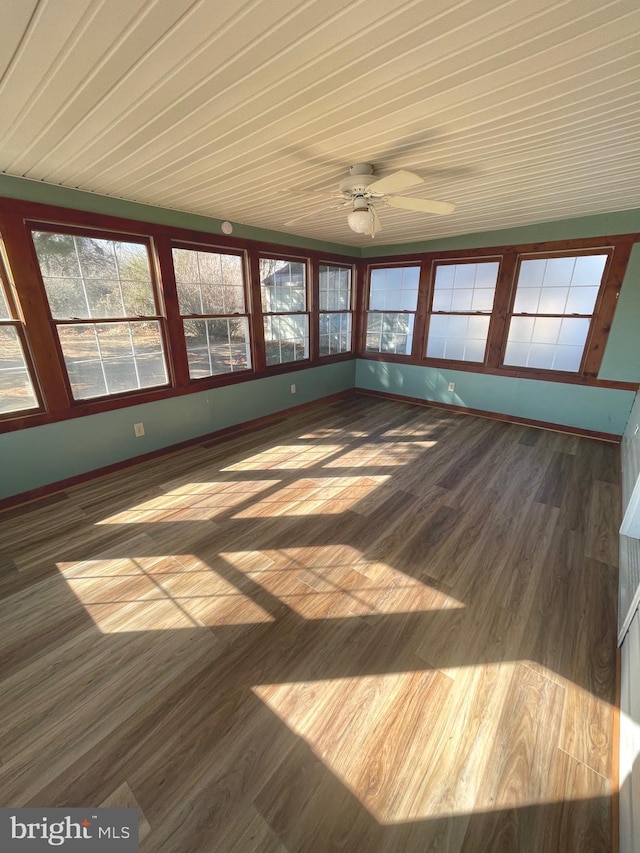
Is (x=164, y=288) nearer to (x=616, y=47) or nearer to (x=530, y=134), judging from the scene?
(x=530, y=134)

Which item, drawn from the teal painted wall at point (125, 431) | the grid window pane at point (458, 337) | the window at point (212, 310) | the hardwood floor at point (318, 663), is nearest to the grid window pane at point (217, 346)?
the window at point (212, 310)

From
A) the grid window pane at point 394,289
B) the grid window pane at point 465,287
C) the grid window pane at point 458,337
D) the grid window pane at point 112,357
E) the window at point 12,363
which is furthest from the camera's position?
the grid window pane at point 394,289

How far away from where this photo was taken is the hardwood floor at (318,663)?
1.17 metres

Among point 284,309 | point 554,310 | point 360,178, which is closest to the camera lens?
point 360,178

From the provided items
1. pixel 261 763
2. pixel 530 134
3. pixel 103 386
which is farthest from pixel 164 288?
pixel 261 763

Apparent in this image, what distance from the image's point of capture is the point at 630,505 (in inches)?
95.4

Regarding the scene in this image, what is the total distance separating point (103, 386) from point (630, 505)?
14.6ft

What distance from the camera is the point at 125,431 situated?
3.42 m

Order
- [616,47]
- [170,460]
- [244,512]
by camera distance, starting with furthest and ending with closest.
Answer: [170,460] → [244,512] → [616,47]

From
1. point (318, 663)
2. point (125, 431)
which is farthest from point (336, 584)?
point (125, 431)

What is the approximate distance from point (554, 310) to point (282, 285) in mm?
3512

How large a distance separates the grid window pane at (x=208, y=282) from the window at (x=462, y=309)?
9.57 ft

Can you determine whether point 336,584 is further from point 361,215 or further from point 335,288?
point 335,288

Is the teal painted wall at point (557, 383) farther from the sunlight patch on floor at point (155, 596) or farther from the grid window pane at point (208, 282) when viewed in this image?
the sunlight patch on floor at point (155, 596)
